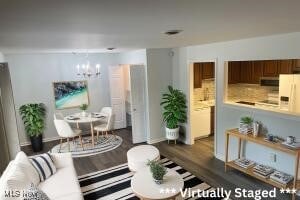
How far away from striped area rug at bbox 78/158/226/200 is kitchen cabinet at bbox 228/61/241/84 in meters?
2.84

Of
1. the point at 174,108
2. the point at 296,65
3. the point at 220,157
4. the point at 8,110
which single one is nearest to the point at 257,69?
the point at 296,65

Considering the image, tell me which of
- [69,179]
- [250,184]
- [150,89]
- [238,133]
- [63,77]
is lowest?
[250,184]

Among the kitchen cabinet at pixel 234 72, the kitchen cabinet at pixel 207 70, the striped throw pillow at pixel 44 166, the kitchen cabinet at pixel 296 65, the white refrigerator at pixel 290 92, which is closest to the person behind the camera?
the striped throw pillow at pixel 44 166

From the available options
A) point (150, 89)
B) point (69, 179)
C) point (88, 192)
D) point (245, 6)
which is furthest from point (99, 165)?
point (245, 6)

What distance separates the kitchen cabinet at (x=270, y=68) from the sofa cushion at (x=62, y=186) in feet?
15.3

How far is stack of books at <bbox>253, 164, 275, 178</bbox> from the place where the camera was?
3.39 meters

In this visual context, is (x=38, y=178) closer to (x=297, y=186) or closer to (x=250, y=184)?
(x=250, y=184)

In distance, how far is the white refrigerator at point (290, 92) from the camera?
391 cm

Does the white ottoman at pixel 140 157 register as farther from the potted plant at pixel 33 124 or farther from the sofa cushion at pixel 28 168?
the potted plant at pixel 33 124

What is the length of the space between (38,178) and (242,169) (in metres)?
3.29

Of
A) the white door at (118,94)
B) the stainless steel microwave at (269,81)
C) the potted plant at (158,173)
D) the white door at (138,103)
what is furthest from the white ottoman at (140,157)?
the stainless steel microwave at (269,81)

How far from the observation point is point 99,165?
443 cm

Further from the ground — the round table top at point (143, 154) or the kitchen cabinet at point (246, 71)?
the kitchen cabinet at point (246, 71)

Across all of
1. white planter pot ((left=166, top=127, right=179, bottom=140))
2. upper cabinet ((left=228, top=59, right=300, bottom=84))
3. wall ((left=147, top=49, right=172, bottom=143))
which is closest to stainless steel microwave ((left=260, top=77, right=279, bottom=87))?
upper cabinet ((left=228, top=59, right=300, bottom=84))
